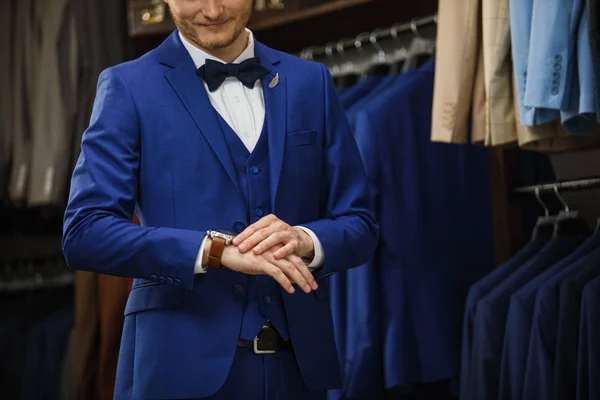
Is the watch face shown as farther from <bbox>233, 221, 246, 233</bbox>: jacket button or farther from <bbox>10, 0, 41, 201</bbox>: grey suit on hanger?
<bbox>10, 0, 41, 201</bbox>: grey suit on hanger

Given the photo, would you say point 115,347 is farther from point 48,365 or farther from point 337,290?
point 337,290

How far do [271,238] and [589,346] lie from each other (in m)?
0.98

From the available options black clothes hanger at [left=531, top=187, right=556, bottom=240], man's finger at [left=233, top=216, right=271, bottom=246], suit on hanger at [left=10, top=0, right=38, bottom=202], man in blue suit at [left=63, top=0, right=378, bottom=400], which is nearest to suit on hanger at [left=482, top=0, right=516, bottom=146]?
black clothes hanger at [left=531, top=187, right=556, bottom=240]

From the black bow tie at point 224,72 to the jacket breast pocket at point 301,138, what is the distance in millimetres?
102

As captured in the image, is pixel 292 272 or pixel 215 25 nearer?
pixel 292 272

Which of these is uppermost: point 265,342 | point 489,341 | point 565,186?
point 565,186

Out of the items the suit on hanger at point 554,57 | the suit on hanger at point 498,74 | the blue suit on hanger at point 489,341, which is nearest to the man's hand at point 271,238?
the suit on hanger at point 554,57

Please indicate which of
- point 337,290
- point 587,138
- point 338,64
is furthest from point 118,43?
point 587,138

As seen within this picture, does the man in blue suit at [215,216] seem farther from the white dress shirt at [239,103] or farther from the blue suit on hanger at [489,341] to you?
the blue suit on hanger at [489,341]

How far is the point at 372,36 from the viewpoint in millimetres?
2658

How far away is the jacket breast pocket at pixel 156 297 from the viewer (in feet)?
4.40

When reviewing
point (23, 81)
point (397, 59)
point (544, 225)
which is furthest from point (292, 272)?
point (23, 81)

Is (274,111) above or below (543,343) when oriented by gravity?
above

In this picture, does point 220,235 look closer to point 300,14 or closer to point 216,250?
point 216,250
